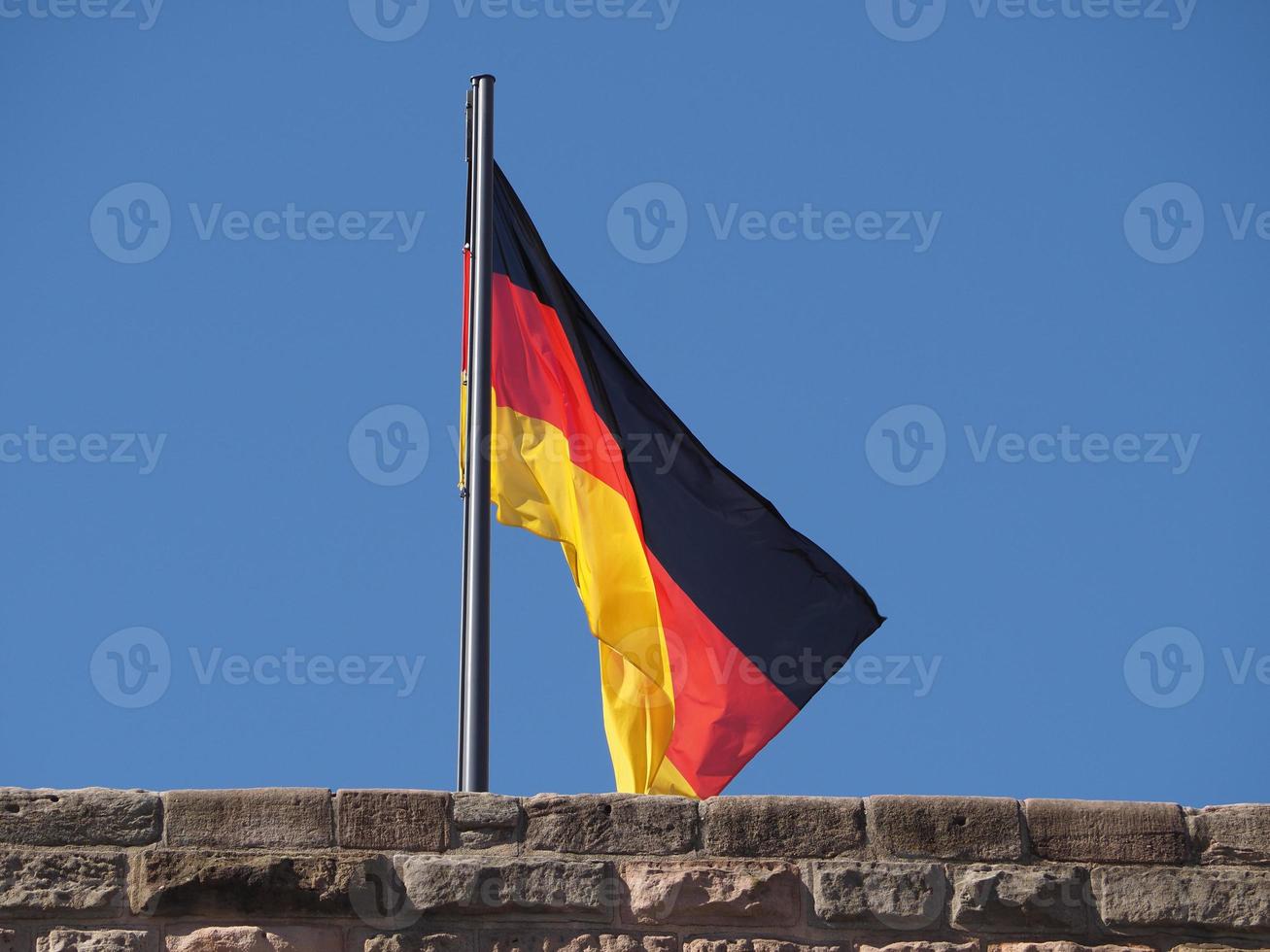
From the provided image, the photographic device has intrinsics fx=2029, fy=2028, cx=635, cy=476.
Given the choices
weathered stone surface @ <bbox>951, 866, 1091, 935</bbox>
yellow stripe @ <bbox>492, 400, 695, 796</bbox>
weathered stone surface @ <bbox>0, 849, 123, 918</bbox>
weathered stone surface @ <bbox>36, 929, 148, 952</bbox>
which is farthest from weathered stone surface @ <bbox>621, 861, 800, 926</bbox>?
yellow stripe @ <bbox>492, 400, 695, 796</bbox>

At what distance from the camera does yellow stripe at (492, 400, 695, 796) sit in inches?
339

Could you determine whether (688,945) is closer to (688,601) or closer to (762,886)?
(762,886)

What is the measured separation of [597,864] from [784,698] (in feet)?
7.22

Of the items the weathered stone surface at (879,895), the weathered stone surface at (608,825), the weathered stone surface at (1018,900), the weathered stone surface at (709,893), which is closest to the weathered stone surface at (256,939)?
the weathered stone surface at (608,825)

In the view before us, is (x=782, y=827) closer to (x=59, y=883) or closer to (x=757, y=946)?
(x=757, y=946)

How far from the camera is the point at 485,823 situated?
6.76m

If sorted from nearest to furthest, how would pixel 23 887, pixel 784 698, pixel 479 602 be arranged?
1. pixel 23 887
2. pixel 479 602
3. pixel 784 698

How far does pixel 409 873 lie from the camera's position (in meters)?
6.66

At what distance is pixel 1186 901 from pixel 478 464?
3.27 meters

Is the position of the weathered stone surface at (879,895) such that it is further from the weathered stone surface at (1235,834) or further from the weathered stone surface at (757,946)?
the weathered stone surface at (1235,834)

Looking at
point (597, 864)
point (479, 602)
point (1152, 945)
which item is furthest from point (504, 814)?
point (1152, 945)

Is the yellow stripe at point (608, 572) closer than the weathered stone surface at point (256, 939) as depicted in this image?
No

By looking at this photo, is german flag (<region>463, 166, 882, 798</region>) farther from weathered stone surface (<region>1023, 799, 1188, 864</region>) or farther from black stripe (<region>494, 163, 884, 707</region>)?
weathered stone surface (<region>1023, 799, 1188, 864</region>)

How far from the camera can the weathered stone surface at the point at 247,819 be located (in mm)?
6699
